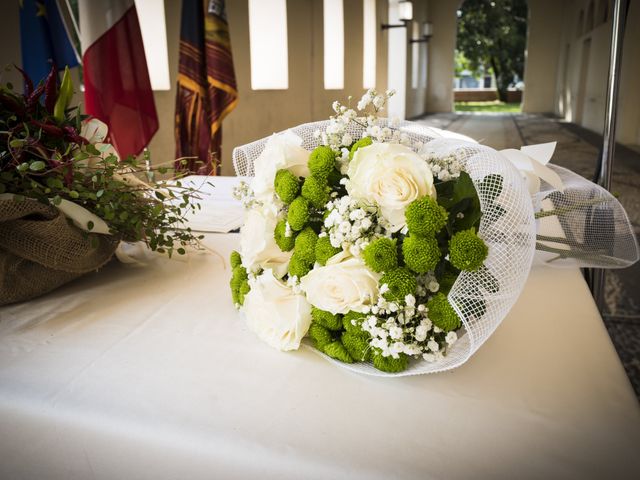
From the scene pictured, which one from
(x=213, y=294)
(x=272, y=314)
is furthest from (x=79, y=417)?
(x=213, y=294)

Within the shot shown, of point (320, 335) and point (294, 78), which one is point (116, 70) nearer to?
point (320, 335)

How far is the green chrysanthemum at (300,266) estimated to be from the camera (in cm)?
67

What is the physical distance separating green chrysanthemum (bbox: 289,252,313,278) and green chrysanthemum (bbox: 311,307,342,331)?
0.05 metres

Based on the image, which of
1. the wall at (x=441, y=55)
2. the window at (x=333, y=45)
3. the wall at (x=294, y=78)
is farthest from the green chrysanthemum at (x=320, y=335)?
the wall at (x=441, y=55)

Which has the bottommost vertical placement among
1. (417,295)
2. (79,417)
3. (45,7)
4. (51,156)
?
(79,417)

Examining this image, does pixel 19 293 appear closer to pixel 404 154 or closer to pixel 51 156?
pixel 51 156

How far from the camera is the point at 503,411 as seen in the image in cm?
56

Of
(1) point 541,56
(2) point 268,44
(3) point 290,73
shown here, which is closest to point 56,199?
(2) point 268,44

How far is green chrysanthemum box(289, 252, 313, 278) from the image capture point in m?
0.67

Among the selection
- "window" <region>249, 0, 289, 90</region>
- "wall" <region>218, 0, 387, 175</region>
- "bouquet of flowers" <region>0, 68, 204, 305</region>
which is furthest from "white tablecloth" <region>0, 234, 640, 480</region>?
"window" <region>249, 0, 289, 90</region>

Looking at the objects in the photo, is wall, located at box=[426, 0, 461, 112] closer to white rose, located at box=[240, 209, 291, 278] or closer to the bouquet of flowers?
the bouquet of flowers

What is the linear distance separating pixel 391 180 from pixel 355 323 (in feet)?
0.60

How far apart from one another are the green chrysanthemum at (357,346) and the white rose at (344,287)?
0.04 m

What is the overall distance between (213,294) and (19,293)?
32cm
